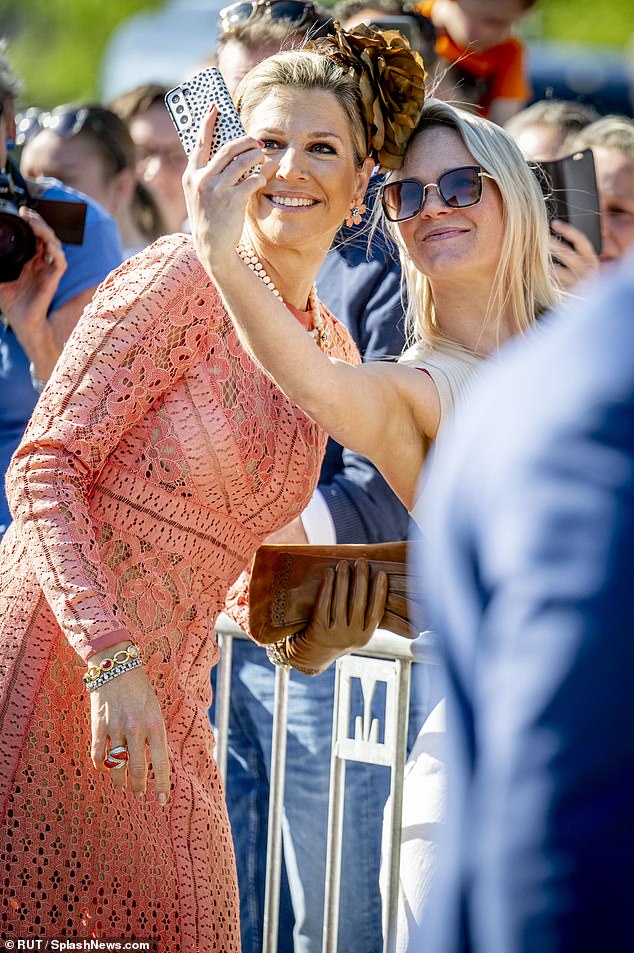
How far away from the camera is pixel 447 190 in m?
2.34

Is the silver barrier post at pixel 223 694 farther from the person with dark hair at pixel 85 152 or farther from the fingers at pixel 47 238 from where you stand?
the person with dark hair at pixel 85 152

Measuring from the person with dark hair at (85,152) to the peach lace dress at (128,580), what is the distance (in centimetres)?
245

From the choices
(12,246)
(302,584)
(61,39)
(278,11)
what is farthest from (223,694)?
(61,39)

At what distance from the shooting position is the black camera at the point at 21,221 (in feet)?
10.0

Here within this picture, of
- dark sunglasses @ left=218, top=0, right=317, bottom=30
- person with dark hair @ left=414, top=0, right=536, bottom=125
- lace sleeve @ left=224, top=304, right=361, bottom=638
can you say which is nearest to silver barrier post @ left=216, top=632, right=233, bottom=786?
lace sleeve @ left=224, top=304, right=361, bottom=638

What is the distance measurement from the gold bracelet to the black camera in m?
1.42

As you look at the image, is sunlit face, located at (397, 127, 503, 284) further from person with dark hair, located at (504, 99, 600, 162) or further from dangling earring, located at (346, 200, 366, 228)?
person with dark hair, located at (504, 99, 600, 162)

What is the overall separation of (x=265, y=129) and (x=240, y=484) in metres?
0.67

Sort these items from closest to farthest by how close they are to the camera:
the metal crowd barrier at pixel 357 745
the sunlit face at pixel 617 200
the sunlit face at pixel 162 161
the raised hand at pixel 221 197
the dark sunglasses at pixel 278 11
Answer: the raised hand at pixel 221 197
the metal crowd barrier at pixel 357 745
the dark sunglasses at pixel 278 11
the sunlit face at pixel 617 200
the sunlit face at pixel 162 161

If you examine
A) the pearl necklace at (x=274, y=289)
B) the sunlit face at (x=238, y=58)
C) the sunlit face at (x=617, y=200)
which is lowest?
the pearl necklace at (x=274, y=289)

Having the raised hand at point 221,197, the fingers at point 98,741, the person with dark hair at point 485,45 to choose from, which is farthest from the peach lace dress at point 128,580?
the person with dark hair at point 485,45

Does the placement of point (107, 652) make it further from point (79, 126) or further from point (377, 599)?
point (79, 126)

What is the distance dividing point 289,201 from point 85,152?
238cm

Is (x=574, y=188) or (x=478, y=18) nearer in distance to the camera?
(x=574, y=188)
